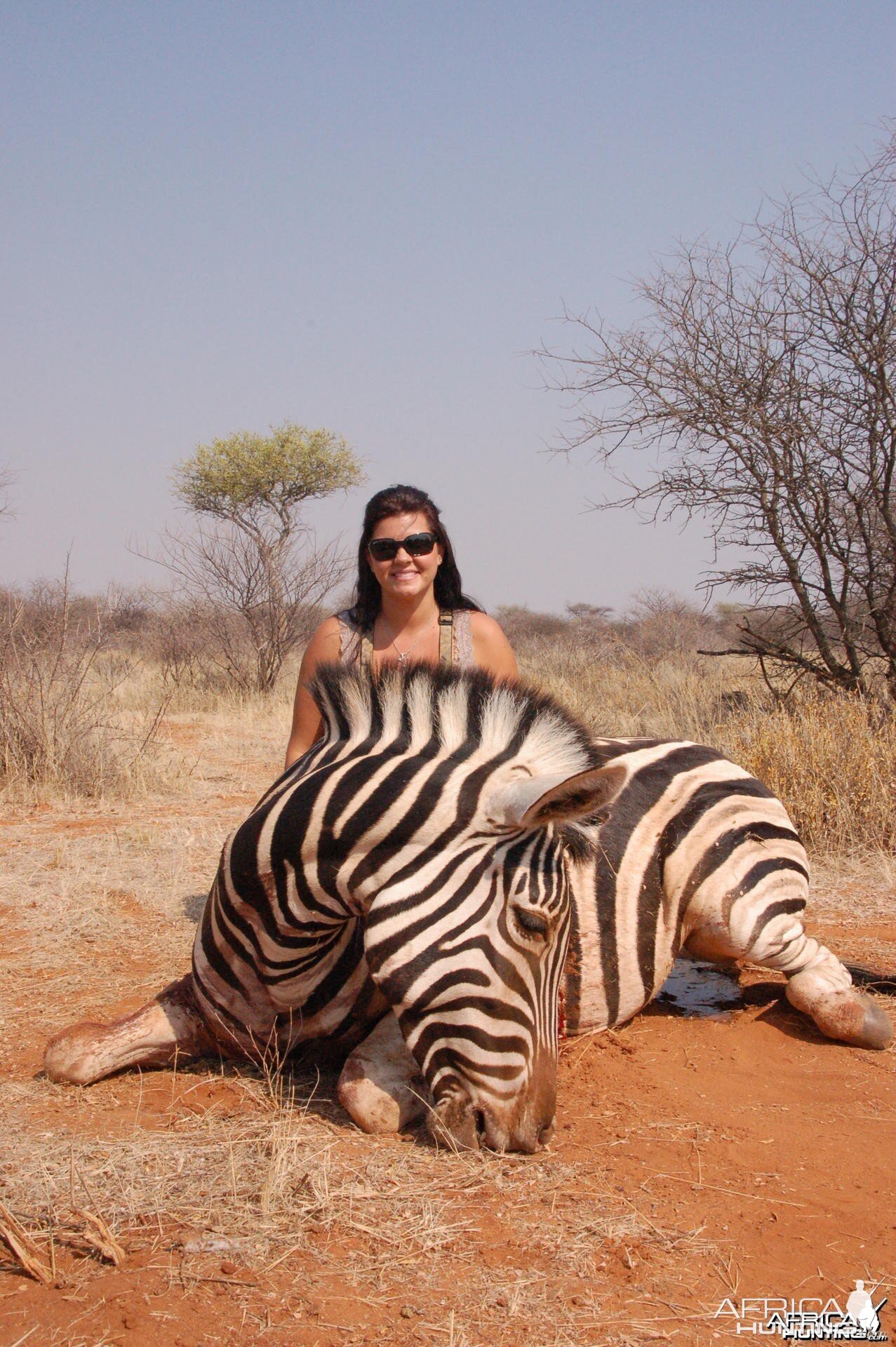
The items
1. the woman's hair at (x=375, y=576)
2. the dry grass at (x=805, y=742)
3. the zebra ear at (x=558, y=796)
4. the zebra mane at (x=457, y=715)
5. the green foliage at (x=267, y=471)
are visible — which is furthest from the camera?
the green foliage at (x=267, y=471)

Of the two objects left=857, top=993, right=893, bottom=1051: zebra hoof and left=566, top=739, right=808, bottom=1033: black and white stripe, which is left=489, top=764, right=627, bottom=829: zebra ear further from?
left=857, top=993, right=893, bottom=1051: zebra hoof

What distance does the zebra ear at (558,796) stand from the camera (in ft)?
7.04

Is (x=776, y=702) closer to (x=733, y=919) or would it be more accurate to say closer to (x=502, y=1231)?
(x=733, y=919)

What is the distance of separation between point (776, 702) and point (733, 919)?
4.75 m

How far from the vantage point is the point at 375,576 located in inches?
150

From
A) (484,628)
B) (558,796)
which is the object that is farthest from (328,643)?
(558,796)

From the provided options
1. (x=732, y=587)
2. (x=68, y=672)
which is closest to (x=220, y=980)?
(x=68, y=672)

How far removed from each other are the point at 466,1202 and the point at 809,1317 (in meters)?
0.71

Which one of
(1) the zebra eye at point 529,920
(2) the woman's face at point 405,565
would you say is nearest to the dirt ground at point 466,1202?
(1) the zebra eye at point 529,920

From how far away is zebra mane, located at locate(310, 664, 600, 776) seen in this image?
98.4 inches

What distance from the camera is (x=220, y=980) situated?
111 inches

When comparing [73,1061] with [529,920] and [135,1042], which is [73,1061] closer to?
[135,1042]

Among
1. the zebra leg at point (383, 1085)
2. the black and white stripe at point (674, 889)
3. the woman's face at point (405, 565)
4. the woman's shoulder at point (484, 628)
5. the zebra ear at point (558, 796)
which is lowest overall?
the zebra leg at point (383, 1085)

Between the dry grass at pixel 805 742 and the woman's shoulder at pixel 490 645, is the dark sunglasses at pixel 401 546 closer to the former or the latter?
the woman's shoulder at pixel 490 645
